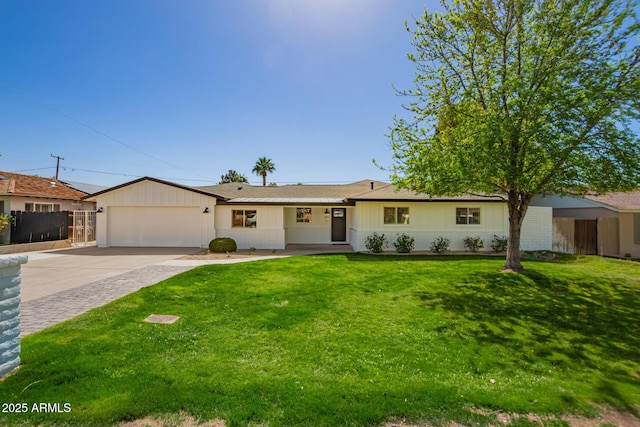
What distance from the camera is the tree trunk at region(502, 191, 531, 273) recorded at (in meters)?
9.90

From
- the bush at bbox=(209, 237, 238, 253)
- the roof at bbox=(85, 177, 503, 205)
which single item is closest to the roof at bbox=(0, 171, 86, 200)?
the roof at bbox=(85, 177, 503, 205)

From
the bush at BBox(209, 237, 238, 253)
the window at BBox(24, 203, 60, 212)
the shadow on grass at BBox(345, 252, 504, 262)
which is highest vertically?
the window at BBox(24, 203, 60, 212)

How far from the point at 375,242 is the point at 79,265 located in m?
12.6

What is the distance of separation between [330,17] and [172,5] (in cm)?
566

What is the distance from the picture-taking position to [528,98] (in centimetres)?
758

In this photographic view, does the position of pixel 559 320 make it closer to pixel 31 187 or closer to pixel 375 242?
pixel 375 242

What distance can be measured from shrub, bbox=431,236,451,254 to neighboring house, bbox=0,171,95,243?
67.0 ft

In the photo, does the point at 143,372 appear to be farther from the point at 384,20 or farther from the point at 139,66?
the point at 139,66

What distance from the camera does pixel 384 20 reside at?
10711 millimetres

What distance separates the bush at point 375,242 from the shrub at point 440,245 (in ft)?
8.03

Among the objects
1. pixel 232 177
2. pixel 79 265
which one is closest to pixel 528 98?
pixel 79 265

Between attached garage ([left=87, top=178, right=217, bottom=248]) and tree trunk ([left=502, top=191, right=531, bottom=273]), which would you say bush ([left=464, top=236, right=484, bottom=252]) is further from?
attached garage ([left=87, top=178, right=217, bottom=248])

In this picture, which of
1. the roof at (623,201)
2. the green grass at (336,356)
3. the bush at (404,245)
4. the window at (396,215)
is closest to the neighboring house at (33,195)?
the green grass at (336,356)

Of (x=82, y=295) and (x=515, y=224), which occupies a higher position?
(x=515, y=224)
